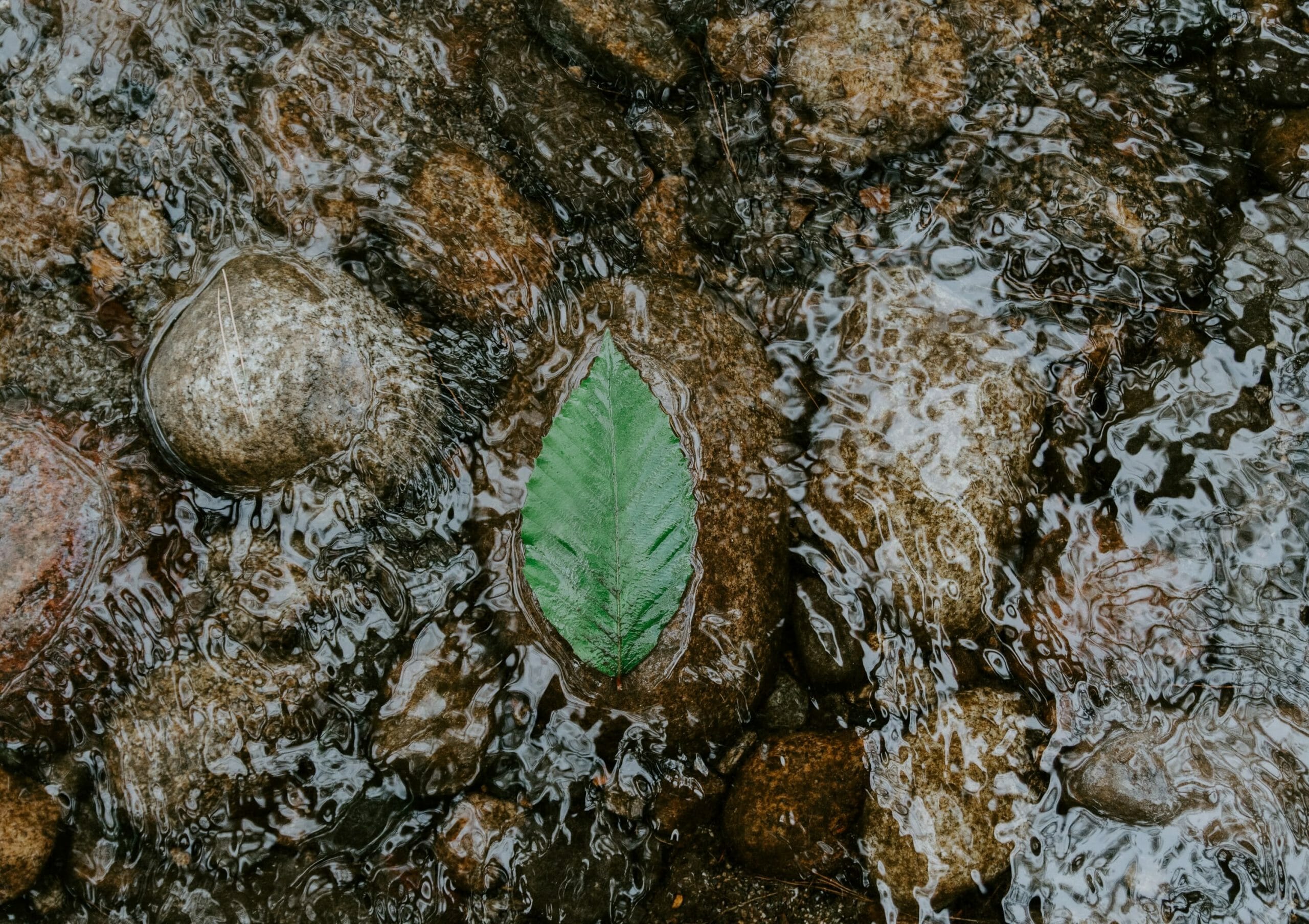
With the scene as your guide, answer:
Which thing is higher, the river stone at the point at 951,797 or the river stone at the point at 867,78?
the river stone at the point at 867,78

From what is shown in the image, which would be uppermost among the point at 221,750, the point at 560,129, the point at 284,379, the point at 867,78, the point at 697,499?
the point at 867,78

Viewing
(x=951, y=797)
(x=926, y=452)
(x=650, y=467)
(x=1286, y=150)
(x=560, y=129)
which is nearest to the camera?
(x=650, y=467)

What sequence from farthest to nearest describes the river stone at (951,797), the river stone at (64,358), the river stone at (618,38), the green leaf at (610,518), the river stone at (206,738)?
the river stone at (618,38)
the river stone at (64,358)
the river stone at (206,738)
the river stone at (951,797)
the green leaf at (610,518)

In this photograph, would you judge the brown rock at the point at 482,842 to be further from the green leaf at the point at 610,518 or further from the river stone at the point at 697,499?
the green leaf at the point at 610,518

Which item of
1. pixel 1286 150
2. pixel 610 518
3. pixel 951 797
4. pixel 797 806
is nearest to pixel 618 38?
pixel 610 518

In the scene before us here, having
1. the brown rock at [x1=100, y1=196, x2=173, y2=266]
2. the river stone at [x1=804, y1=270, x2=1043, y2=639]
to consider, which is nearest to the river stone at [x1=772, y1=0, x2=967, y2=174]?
the river stone at [x1=804, y1=270, x2=1043, y2=639]

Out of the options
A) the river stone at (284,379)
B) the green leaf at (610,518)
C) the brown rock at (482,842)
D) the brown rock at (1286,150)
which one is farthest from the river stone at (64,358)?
the brown rock at (1286,150)

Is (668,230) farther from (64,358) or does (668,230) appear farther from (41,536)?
(41,536)

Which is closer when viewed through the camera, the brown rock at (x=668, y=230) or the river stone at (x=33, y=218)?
the river stone at (x=33, y=218)
